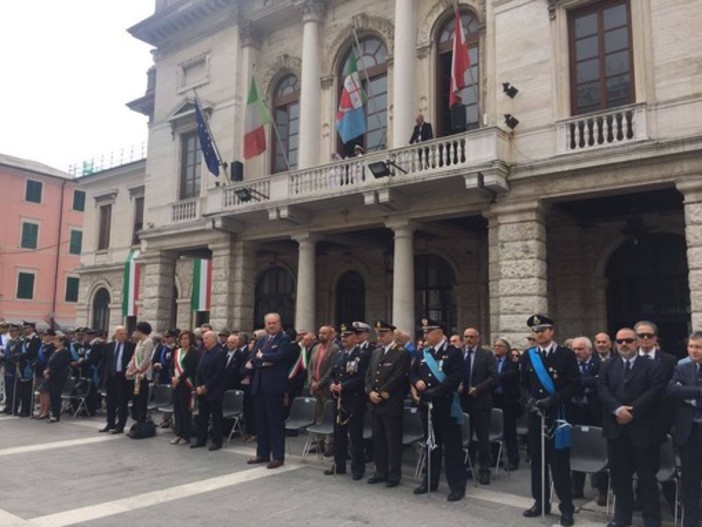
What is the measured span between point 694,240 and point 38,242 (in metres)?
41.1

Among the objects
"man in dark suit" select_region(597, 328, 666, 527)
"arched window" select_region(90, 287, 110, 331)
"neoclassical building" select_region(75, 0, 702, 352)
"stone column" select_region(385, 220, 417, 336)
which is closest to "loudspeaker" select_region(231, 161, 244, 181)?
"neoclassical building" select_region(75, 0, 702, 352)

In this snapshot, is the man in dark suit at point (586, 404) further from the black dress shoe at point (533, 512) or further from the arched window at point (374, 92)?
the arched window at point (374, 92)

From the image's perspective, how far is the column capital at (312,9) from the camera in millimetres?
17094

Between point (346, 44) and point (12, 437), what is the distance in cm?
1288

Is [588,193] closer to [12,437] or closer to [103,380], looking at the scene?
[103,380]

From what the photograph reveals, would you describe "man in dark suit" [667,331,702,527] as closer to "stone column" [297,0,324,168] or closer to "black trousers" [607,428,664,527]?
"black trousers" [607,428,664,527]

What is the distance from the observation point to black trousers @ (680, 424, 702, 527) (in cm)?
537

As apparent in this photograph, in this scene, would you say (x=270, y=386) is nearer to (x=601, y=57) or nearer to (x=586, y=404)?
(x=586, y=404)

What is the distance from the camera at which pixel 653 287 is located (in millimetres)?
13633

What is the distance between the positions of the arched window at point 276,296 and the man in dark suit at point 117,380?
931 cm

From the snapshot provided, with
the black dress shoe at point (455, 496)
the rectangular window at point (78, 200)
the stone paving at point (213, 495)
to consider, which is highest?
the rectangular window at point (78, 200)

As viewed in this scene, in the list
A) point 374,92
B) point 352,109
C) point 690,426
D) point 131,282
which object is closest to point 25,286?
point 131,282

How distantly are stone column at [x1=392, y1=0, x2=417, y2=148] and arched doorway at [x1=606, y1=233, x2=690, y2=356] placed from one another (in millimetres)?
5856

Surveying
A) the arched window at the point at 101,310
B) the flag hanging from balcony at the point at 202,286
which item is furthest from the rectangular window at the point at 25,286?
the flag hanging from balcony at the point at 202,286
